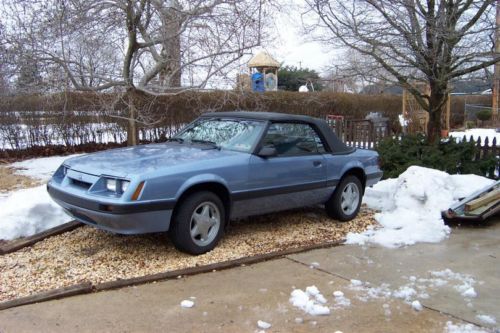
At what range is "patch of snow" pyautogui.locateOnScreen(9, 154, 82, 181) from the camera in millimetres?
10023

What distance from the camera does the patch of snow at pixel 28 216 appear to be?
562 centimetres

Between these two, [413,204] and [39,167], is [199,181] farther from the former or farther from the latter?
[39,167]

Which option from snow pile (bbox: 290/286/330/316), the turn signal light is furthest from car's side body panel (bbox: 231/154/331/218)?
snow pile (bbox: 290/286/330/316)

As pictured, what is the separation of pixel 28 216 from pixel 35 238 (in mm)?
480

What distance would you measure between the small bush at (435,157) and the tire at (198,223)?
201 inches

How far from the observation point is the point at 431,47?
9266 mm

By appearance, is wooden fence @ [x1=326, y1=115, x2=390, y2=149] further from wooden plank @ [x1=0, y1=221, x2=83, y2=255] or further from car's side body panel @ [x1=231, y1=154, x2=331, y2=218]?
wooden plank @ [x1=0, y1=221, x2=83, y2=255]

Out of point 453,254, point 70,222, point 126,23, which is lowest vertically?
point 453,254

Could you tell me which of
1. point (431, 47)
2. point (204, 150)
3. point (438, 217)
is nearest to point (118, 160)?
point (204, 150)

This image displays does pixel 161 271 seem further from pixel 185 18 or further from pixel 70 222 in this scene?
pixel 185 18

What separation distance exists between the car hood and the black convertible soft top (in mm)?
685

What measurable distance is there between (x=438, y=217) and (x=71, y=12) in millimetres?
6408

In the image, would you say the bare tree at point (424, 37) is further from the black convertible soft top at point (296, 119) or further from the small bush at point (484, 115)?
the small bush at point (484, 115)

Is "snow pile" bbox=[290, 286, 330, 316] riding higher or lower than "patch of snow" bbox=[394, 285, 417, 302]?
higher
